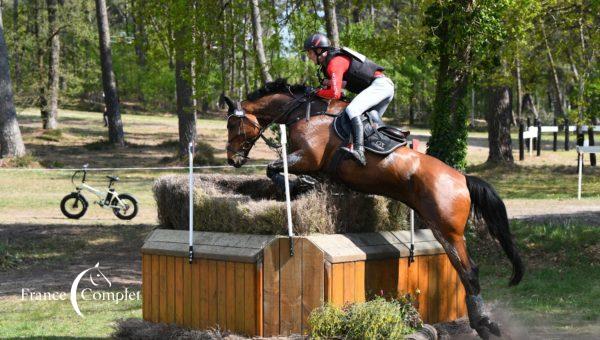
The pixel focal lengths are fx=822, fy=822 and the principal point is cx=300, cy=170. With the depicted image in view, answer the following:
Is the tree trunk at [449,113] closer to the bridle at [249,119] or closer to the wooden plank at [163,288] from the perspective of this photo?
the bridle at [249,119]

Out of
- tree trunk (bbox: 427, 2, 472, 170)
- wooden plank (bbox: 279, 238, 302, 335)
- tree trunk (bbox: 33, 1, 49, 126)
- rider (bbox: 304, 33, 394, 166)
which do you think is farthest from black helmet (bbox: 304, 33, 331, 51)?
tree trunk (bbox: 33, 1, 49, 126)

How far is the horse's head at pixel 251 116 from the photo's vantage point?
842 cm

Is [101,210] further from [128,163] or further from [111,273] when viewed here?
[128,163]

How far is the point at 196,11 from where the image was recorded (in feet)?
60.7

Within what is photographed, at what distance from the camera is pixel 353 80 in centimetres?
830

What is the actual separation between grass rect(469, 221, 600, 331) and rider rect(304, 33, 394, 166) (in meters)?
3.58

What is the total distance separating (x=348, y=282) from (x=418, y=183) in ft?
3.79

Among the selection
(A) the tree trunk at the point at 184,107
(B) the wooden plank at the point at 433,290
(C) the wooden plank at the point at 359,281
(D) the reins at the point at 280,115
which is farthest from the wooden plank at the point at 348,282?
(A) the tree trunk at the point at 184,107

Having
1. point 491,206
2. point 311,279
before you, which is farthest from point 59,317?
point 491,206

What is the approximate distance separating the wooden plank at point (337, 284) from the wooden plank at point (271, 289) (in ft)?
1.71

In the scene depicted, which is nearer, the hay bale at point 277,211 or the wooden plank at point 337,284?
the wooden plank at point 337,284

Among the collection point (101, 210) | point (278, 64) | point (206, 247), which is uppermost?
point (278, 64)

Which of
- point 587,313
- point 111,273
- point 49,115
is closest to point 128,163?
point 49,115

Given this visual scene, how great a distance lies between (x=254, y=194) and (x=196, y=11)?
9221 mm
